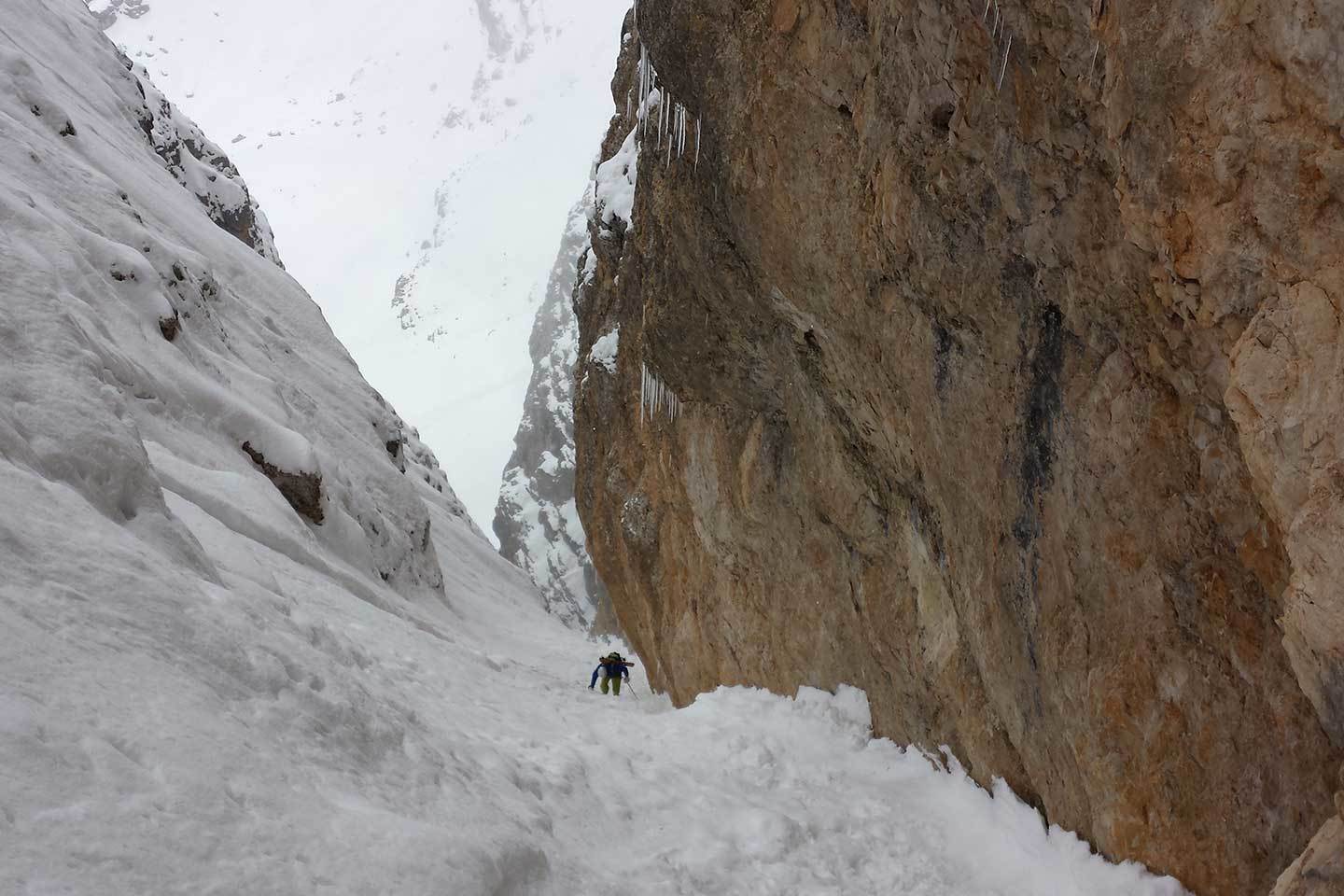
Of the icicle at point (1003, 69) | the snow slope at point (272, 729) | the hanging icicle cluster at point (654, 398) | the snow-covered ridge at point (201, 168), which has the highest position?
the snow-covered ridge at point (201, 168)

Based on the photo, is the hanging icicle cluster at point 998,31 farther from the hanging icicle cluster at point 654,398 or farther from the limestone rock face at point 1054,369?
the hanging icicle cluster at point 654,398

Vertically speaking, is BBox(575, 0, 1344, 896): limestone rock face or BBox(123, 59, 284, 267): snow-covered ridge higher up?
BBox(123, 59, 284, 267): snow-covered ridge

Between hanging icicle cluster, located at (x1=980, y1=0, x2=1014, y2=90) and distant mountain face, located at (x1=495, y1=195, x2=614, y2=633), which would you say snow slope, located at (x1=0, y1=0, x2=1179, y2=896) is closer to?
hanging icicle cluster, located at (x1=980, y1=0, x2=1014, y2=90)

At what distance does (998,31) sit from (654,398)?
1021 centimetres

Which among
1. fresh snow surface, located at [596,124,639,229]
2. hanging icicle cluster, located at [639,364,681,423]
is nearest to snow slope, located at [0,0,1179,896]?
hanging icicle cluster, located at [639,364,681,423]

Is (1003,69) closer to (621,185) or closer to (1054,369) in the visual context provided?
(1054,369)

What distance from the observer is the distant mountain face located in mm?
68000

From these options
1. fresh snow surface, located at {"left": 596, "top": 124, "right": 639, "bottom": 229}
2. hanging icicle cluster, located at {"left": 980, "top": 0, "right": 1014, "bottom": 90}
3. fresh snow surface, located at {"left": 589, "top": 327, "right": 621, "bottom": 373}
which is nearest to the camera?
hanging icicle cluster, located at {"left": 980, "top": 0, "right": 1014, "bottom": 90}

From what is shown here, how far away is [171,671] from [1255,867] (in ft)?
21.9

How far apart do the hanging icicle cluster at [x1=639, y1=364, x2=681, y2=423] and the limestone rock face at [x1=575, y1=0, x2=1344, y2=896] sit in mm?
2359

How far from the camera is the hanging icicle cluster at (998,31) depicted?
6992 millimetres

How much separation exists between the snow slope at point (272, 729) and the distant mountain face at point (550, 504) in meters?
48.7

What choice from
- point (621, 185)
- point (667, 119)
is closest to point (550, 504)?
point (621, 185)

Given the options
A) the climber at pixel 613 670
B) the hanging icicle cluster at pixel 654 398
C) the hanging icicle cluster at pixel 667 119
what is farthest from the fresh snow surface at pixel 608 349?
the climber at pixel 613 670
